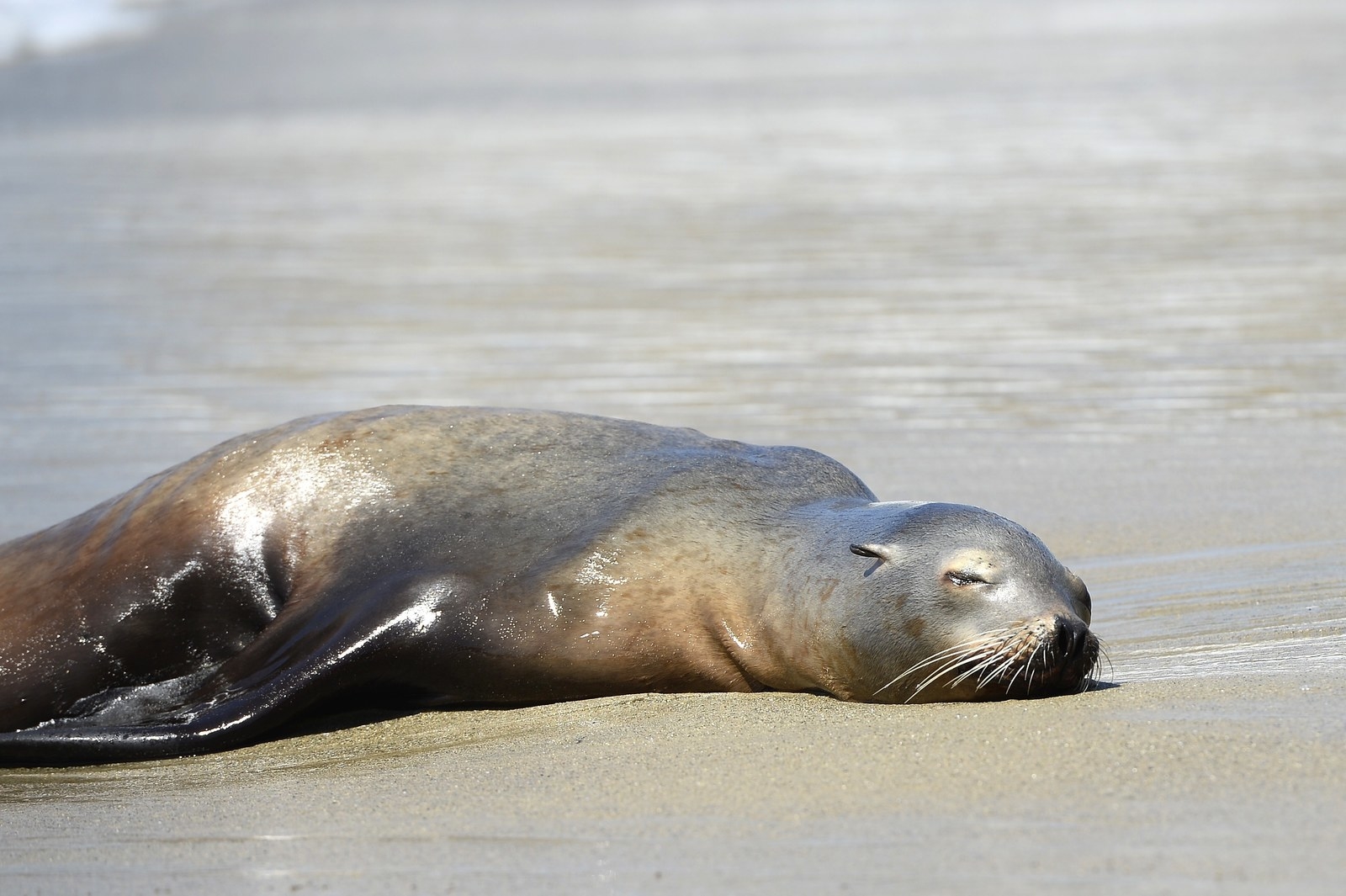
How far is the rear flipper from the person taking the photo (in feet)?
14.5

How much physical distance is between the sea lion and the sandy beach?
4.8 inches

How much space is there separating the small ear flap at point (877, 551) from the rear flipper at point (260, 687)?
0.94 m


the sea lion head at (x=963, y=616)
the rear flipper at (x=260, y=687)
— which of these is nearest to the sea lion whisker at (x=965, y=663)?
the sea lion head at (x=963, y=616)

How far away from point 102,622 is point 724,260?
7.39 m

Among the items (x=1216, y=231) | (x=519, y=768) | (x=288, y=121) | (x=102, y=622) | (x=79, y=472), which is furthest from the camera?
(x=288, y=121)

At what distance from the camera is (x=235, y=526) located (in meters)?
4.93

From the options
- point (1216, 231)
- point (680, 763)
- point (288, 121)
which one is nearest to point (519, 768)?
point (680, 763)

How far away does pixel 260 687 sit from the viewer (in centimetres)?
456

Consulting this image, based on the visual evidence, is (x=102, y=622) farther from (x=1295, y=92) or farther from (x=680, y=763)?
(x=1295, y=92)

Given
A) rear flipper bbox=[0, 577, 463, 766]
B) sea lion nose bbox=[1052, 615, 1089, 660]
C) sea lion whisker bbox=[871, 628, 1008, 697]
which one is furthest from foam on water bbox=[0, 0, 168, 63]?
sea lion nose bbox=[1052, 615, 1089, 660]

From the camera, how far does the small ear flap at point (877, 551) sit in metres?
4.53

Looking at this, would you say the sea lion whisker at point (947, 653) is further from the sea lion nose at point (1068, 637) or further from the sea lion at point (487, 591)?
the sea lion nose at point (1068, 637)

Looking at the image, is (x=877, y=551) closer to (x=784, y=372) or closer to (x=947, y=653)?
(x=947, y=653)

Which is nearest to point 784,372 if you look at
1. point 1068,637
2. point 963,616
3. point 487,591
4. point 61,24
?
point 487,591
